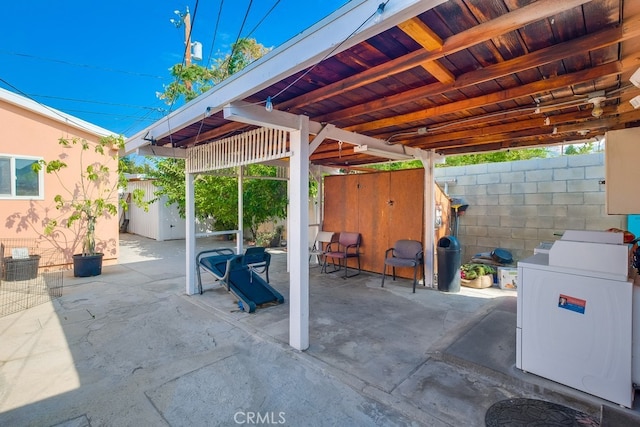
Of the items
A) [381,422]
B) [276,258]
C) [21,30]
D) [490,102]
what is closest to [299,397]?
[381,422]

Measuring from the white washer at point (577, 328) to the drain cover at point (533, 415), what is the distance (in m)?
0.28

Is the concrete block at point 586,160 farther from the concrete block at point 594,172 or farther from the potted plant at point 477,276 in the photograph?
the potted plant at point 477,276

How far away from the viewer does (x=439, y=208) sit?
5523 millimetres

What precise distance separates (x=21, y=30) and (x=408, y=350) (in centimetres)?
953

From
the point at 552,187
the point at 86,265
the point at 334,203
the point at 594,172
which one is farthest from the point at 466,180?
the point at 86,265

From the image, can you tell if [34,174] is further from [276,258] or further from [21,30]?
[276,258]

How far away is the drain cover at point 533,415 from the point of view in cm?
189

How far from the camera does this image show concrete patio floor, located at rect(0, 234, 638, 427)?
6.72ft

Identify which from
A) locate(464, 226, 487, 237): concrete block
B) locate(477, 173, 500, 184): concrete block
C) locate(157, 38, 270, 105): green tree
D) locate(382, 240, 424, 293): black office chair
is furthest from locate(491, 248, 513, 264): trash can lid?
locate(157, 38, 270, 105): green tree

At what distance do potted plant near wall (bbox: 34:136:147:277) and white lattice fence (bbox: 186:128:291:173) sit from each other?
2626mm

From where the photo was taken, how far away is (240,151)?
3732 mm

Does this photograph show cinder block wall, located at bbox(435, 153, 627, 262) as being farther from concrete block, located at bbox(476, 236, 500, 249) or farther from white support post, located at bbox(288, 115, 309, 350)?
white support post, located at bbox(288, 115, 309, 350)

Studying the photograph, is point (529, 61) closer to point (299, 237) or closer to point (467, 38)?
point (467, 38)

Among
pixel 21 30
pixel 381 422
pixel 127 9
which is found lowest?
pixel 381 422
